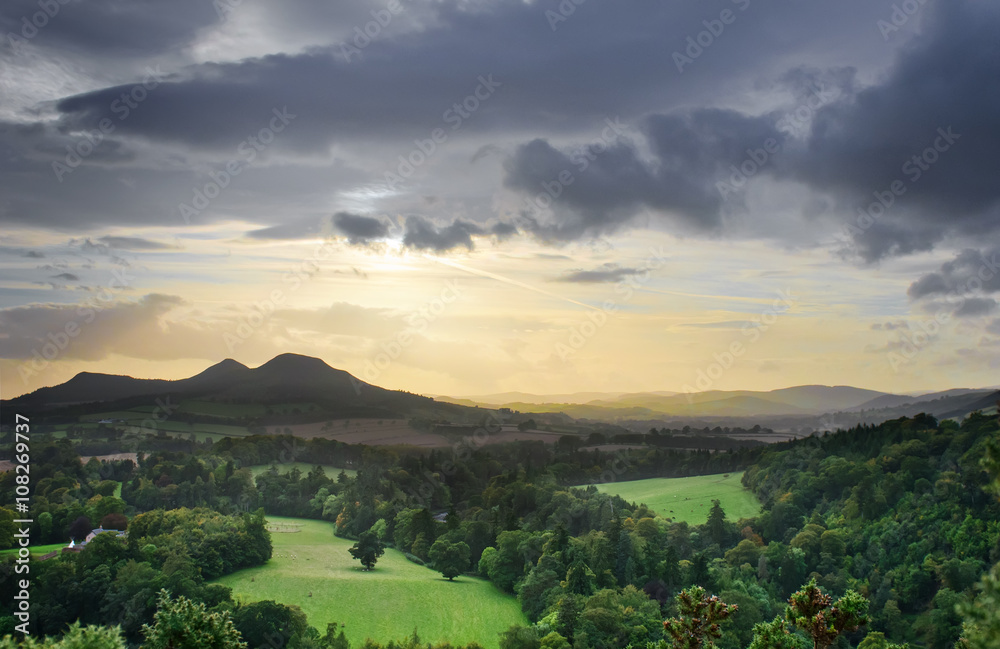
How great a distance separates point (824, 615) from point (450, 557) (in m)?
Answer: 60.2

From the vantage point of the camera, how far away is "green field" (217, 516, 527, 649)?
5919 centimetres

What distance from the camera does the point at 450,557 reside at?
78500 millimetres

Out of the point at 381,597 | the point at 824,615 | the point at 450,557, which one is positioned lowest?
the point at 381,597

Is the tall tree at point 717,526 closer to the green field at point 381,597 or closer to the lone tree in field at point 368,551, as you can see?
the green field at point 381,597

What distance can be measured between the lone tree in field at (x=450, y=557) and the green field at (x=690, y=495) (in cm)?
2887

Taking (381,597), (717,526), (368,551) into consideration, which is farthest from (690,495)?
(381,597)

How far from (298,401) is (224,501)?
57704 millimetres

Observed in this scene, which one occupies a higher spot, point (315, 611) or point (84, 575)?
point (84, 575)

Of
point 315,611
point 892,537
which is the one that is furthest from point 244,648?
point 892,537

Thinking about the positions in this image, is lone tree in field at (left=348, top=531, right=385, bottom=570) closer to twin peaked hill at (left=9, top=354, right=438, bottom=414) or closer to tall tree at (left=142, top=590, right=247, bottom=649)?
tall tree at (left=142, top=590, right=247, bottom=649)

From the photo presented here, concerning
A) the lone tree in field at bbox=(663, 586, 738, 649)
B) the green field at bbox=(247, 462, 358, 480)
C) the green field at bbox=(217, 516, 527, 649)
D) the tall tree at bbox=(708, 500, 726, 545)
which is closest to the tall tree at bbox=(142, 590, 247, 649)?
the lone tree in field at bbox=(663, 586, 738, 649)

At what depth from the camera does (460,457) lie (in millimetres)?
141125

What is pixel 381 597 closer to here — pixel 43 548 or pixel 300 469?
pixel 43 548

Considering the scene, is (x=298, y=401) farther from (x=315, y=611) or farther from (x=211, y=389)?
(x=315, y=611)
